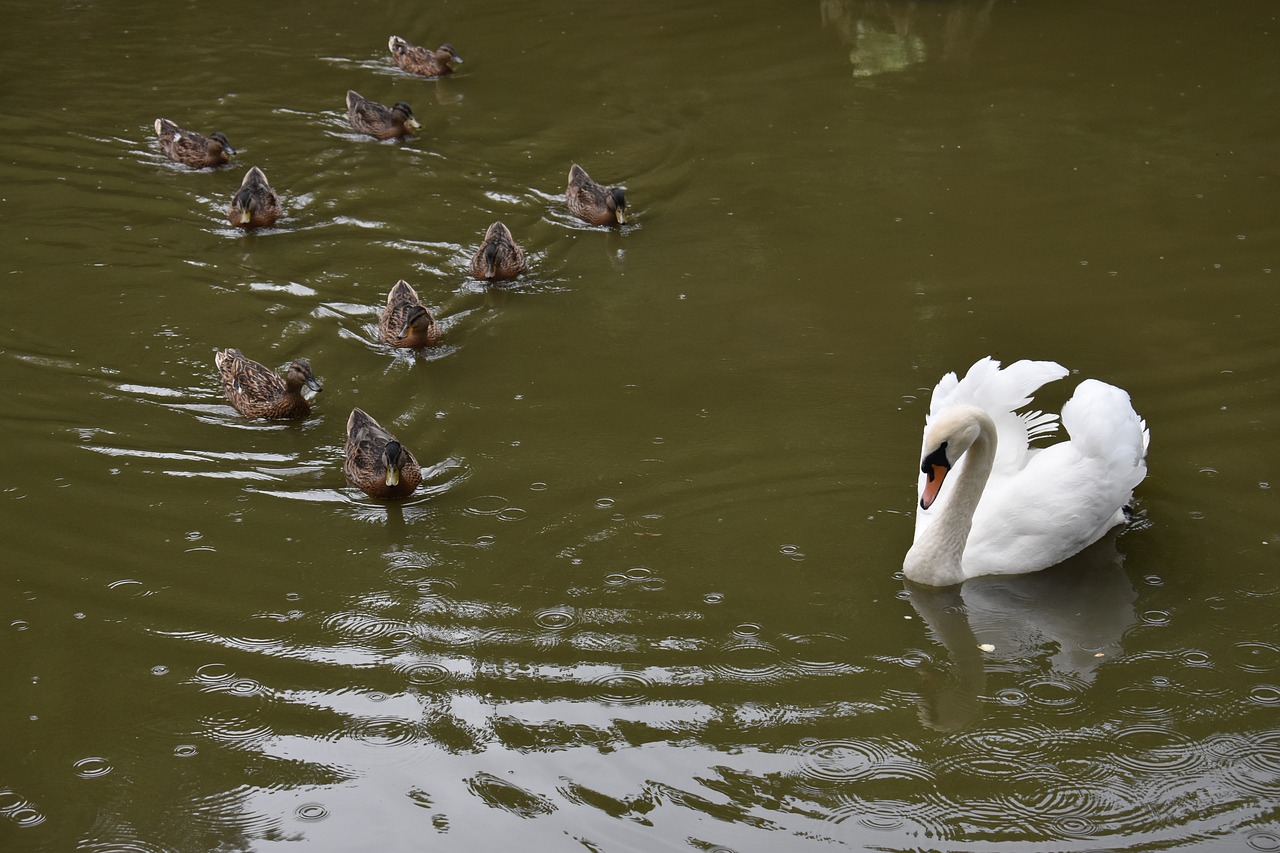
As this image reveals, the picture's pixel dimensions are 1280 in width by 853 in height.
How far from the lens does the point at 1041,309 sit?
29.6 ft

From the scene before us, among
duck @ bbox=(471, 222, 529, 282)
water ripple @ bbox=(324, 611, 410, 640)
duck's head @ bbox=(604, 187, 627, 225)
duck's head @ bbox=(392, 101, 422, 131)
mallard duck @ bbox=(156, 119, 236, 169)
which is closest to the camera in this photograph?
water ripple @ bbox=(324, 611, 410, 640)

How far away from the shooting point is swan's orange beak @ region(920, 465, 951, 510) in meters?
5.97

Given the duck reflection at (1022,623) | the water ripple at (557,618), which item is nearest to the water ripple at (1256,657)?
the duck reflection at (1022,623)

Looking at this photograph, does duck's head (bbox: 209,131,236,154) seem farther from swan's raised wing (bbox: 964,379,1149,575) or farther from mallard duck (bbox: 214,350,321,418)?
swan's raised wing (bbox: 964,379,1149,575)

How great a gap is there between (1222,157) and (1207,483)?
17.9ft

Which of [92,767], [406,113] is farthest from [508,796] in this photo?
[406,113]

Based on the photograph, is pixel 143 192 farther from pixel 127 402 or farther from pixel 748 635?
pixel 748 635

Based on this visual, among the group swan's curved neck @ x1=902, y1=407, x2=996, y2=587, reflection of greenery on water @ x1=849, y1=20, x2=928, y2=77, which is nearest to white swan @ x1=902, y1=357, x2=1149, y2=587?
swan's curved neck @ x1=902, y1=407, x2=996, y2=587

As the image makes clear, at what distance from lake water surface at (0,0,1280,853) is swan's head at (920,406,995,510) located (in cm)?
64

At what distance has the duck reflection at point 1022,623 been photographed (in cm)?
570

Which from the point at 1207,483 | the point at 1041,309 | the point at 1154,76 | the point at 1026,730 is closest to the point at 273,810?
the point at 1026,730

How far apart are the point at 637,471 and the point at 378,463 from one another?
1.43 meters

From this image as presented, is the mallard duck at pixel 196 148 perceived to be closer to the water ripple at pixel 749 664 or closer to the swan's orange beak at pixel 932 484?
the water ripple at pixel 749 664

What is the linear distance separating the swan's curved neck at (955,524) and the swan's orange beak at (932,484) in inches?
6.3
